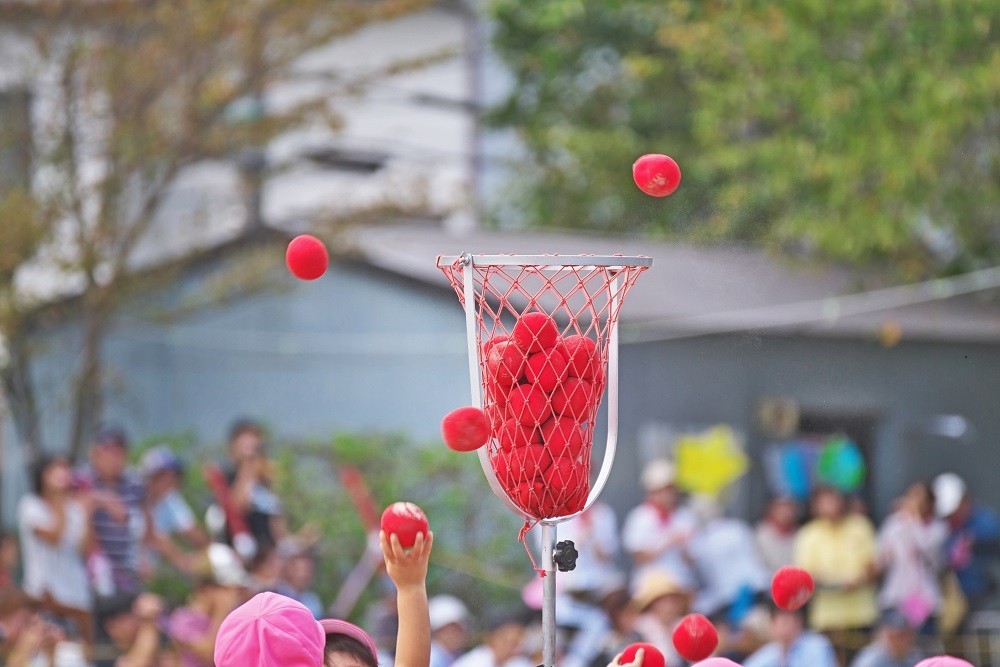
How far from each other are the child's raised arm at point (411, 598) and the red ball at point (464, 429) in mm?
283

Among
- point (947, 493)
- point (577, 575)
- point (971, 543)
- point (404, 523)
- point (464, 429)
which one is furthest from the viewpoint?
point (947, 493)

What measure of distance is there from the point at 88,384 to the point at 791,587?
719cm

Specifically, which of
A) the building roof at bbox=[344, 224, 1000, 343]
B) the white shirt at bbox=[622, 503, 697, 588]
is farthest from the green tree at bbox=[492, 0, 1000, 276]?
the white shirt at bbox=[622, 503, 697, 588]

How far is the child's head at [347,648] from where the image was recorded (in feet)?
8.92

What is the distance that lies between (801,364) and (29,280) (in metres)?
5.09

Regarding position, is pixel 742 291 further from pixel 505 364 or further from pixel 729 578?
pixel 505 364

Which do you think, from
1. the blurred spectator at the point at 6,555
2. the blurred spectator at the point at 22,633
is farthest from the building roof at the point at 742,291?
the blurred spectator at the point at 22,633

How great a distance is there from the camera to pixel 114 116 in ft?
29.4

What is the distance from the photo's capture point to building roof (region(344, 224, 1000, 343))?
872 cm

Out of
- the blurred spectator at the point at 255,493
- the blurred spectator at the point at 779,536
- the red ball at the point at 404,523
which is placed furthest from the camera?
the blurred spectator at the point at 779,536

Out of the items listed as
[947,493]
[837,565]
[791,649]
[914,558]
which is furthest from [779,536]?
[791,649]

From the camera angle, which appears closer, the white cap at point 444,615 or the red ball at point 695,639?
the red ball at point 695,639

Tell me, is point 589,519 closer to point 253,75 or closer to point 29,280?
point 253,75

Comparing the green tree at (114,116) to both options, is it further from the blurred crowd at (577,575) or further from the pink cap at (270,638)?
the pink cap at (270,638)
